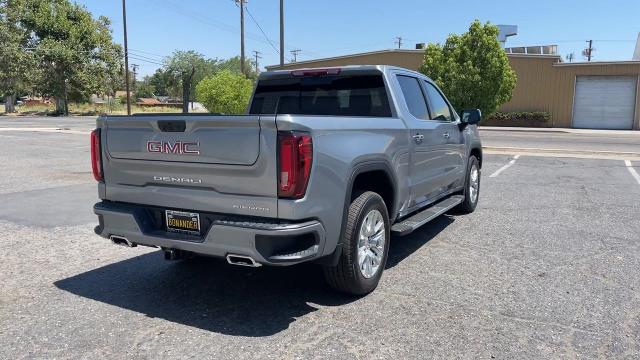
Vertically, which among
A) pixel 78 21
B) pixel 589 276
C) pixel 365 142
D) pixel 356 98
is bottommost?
pixel 589 276

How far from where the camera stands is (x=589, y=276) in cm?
490

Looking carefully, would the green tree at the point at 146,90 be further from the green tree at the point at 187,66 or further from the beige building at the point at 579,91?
the beige building at the point at 579,91

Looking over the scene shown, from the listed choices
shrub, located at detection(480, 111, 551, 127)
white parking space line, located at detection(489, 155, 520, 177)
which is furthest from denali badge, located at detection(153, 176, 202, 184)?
shrub, located at detection(480, 111, 551, 127)

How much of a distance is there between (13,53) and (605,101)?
5489 centimetres

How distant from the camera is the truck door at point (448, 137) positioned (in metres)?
6.17

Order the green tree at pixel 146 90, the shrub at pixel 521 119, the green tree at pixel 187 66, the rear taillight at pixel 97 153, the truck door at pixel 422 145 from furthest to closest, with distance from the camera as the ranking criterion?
the green tree at pixel 146 90 < the green tree at pixel 187 66 < the shrub at pixel 521 119 < the truck door at pixel 422 145 < the rear taillight at pixel 97 153

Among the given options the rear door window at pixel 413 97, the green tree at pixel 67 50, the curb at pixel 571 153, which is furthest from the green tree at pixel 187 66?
the rear door window at pixel 413 97

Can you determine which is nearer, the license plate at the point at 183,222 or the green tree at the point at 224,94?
the license plate at the point at 183,222

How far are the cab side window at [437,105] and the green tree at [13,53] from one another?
5935 centimetres

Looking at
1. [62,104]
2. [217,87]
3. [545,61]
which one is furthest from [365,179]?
[62,104]

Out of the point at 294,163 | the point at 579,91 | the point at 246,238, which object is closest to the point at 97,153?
the point at 246,238

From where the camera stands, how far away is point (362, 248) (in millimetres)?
4285

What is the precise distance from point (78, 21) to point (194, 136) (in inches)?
2535

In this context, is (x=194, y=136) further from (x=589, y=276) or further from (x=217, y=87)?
(x=217, y=87)
